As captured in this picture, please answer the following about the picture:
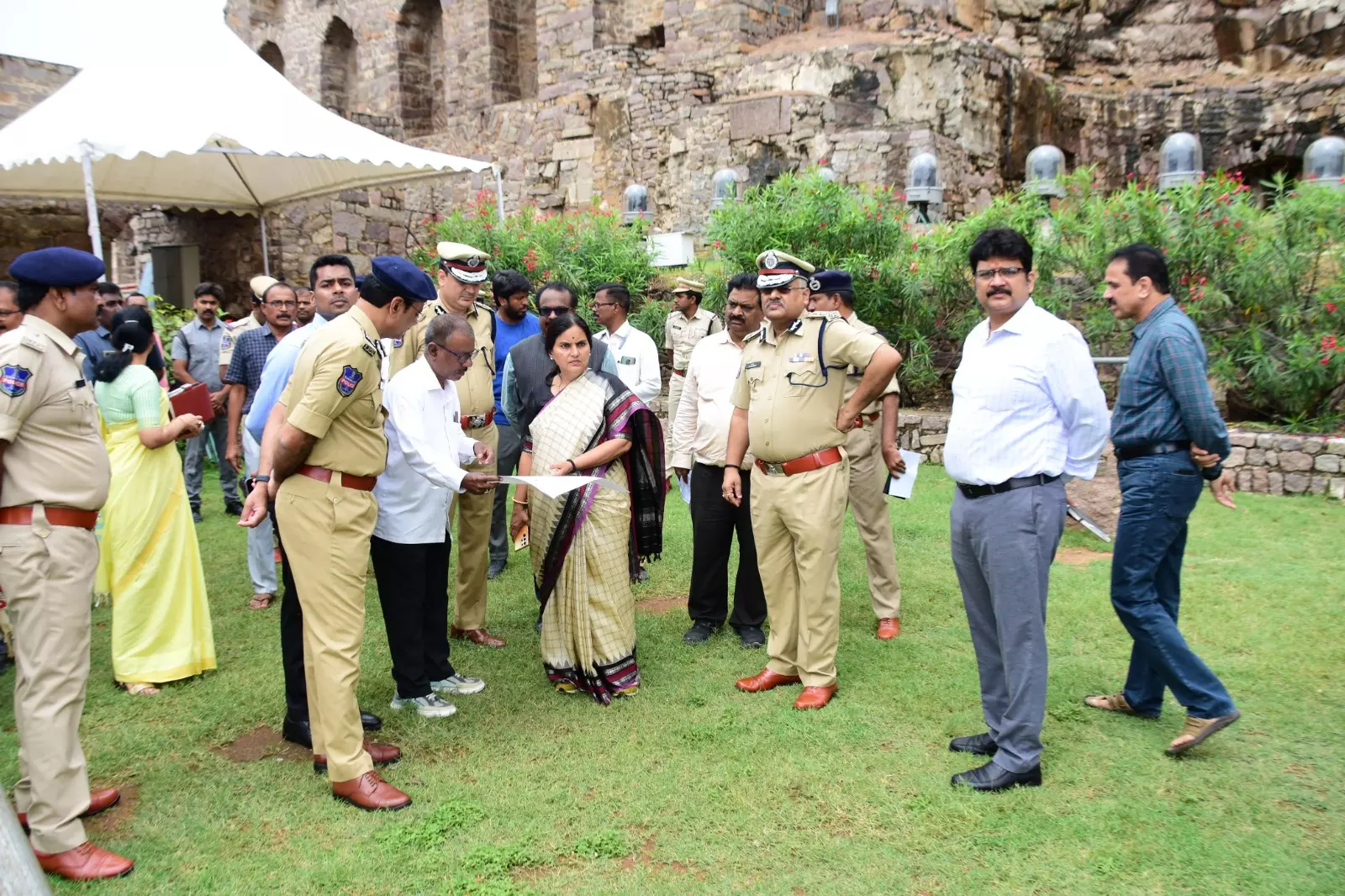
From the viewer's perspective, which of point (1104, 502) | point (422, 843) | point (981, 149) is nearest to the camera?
point (422, 843)

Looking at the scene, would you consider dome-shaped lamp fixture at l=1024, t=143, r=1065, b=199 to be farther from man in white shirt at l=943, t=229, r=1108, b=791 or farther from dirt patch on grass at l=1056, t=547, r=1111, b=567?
man in white shirt at l=943, t=229, r=1108, b=791

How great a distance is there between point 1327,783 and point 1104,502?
431 centimetres

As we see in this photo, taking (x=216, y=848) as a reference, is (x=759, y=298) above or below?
above

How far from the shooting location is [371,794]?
3293 millimetres

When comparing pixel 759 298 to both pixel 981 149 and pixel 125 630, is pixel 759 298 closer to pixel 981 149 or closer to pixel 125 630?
pixel 125 630

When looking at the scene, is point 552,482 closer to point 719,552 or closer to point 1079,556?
point 719,552

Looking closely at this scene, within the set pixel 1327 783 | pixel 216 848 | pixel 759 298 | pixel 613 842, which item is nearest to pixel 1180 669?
pixel 1327 783

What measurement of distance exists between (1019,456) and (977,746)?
1.14 meters

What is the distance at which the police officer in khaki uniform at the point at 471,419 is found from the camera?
4703 mm

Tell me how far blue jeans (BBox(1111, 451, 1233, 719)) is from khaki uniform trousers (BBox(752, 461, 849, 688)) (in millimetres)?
1089

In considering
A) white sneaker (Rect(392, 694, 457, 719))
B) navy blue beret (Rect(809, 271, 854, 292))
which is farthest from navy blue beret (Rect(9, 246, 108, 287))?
navy blue beret (Rect(809, 271, 854, 292))

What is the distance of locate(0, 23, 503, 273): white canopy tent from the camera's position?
797cm

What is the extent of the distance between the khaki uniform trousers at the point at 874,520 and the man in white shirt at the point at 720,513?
0.59 meters

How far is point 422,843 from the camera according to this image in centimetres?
306
